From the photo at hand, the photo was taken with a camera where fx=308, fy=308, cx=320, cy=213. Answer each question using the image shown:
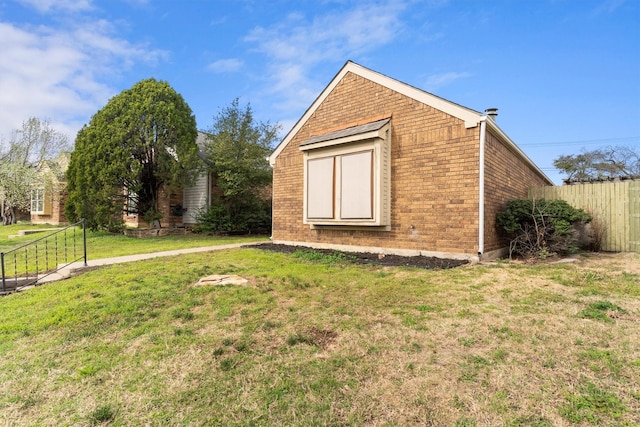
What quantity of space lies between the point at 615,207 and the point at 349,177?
7473 mm

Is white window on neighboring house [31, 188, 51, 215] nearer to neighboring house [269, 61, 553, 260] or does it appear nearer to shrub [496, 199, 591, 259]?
neighboring house [269, 61, 553, 260]

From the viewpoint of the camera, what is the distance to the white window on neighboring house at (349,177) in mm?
7613

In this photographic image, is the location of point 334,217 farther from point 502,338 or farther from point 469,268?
point 502,338

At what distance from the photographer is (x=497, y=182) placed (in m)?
7.51

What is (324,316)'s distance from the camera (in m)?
3.63

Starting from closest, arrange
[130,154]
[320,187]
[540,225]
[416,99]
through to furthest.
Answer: [540,225], [416,99], [320,187], [130,154]

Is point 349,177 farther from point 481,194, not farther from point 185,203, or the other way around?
point 185,203

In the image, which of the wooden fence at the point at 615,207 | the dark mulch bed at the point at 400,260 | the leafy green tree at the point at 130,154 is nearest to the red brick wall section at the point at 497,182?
the dark mulch bed at the point at 400,260

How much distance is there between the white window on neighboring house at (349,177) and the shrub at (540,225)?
9.56 feet

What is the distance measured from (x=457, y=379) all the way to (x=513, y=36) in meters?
10.4

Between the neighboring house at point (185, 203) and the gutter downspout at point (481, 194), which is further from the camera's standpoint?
the neighboring house at point (185, 203)

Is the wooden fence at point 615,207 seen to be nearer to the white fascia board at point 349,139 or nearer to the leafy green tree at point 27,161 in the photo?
the white fascia board at point 349,139

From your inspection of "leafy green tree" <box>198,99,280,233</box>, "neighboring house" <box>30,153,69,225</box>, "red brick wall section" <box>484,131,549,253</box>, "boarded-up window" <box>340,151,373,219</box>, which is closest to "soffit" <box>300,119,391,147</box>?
"boarded-up window" <box>340,151,373,219</box>

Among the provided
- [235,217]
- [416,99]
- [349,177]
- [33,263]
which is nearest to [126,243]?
[33,263]
